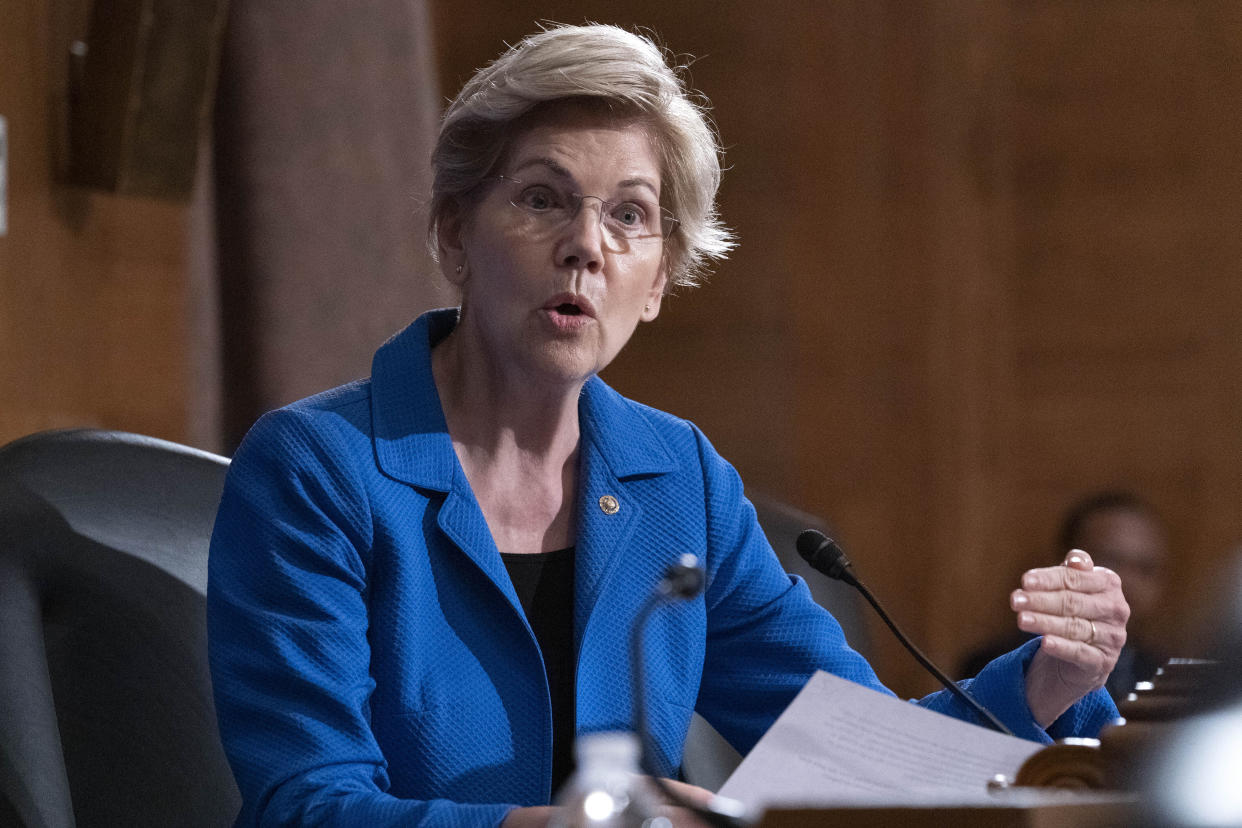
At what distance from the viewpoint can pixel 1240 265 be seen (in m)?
4.03

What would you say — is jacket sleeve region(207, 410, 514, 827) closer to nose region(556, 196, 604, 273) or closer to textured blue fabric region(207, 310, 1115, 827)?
textured blue fabric region(207, 310, 1115, 827)

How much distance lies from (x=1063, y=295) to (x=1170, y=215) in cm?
39

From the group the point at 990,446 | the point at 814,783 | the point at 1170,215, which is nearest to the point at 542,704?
the point at 814,783

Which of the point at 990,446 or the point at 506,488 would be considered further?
the point at 990,446

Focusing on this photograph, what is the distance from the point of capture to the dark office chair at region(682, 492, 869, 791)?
189cm

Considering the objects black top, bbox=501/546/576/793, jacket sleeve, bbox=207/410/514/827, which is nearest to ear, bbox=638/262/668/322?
black top, bbox=501/546/576/793

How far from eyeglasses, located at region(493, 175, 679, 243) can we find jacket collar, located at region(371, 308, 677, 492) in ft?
0.63

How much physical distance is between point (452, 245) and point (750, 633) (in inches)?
21.5

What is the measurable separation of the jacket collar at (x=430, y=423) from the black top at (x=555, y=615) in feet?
0.40

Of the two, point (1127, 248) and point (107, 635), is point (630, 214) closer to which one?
point (107, 635)

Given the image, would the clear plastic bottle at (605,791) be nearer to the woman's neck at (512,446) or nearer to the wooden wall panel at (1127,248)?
the woman's neck at (512,446)

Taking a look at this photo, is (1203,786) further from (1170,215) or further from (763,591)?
(1170,215)

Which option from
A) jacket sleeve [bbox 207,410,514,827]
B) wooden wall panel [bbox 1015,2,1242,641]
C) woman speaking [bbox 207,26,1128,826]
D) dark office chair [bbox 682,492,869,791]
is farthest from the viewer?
wooden wall panel [bbox 1015,2,1242,641]

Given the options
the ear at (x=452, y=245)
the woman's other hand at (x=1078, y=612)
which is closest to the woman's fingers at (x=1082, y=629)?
the woman's other hand at (x=1078, y=612)
